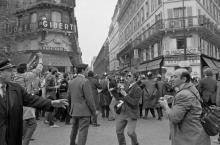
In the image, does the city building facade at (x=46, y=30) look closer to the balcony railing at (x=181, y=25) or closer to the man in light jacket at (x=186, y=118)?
the balcony railing at (x=181, y=25)

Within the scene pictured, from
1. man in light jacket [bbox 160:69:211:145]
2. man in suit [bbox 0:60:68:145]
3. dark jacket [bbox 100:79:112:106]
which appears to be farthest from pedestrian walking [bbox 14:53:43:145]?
dark jacket [bbox 100:79:112:106]

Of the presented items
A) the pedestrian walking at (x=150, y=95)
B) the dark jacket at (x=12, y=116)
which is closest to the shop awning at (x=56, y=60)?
the pedestrian walking at (x=150, y=95)

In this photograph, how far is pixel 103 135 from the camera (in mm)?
8688

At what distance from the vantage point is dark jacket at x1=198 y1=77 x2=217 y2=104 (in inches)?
344

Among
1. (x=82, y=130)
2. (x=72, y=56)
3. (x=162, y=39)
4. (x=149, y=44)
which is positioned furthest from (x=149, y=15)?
(x=82, y=130)

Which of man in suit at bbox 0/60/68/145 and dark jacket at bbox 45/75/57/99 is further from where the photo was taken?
dark jacket at bbox 45/75/57/99

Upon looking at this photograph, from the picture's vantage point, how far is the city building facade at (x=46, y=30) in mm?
33688

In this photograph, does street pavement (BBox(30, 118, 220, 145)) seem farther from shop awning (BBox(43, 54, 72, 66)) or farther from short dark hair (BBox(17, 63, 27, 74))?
shop awning (BBox(43, 54, 72, 66))

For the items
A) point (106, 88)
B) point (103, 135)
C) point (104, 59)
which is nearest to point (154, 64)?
point (106, 88)

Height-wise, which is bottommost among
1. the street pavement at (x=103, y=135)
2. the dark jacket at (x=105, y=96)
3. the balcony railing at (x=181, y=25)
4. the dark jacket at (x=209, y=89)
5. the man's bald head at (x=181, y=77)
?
the street pavement at (x=103, y=135)

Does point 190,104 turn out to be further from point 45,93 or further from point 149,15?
point 149,15

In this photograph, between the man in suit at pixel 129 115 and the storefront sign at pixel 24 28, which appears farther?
the storefront sign at pixel 24 28

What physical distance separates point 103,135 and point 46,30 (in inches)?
1041

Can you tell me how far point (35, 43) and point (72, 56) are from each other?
16.5 feet
